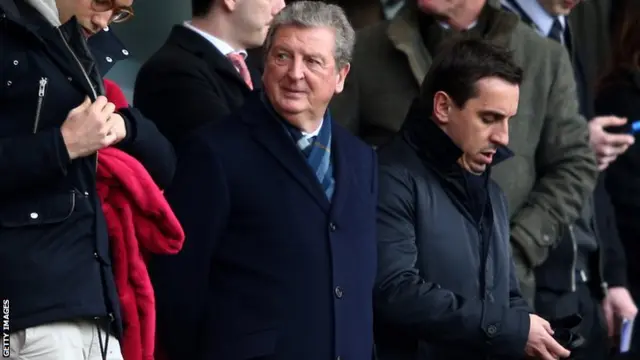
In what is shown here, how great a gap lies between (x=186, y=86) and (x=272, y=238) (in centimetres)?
88

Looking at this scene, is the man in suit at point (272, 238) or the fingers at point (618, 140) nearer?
the man in suit at point (272, 238)

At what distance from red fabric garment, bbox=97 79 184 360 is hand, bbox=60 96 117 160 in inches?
7.0

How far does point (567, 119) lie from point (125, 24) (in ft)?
6.57

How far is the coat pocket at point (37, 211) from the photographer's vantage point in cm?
377

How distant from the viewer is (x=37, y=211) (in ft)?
12.5

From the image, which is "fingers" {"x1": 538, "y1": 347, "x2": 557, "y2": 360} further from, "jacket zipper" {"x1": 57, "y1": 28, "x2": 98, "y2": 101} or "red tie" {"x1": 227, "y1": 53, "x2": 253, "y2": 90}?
"jacket zipper" {"x1": 57, "y1": 28, "x2": 98, "y2": 101}

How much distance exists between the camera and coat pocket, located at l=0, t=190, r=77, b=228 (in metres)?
3.77

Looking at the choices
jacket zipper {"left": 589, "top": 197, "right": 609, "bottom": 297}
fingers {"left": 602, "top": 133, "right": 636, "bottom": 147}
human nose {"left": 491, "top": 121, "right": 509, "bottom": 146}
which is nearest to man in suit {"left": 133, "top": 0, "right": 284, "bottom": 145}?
human nose {"left": 491, "top": 121, "right": 509, "bottom": 146}

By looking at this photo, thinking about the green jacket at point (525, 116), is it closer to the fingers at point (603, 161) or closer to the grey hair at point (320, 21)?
the fingers at point (603, 161)

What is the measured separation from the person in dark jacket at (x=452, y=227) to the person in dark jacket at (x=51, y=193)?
1.06 metres

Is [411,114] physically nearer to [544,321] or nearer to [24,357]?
[544,321]

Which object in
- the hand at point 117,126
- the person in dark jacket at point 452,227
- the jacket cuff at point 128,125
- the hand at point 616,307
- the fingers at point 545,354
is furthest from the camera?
the hand at point 616,307

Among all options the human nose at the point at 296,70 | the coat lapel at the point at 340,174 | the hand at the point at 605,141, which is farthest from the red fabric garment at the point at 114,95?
the hand at the point at 605,141

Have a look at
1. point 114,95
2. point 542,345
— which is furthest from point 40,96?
point 542,345
